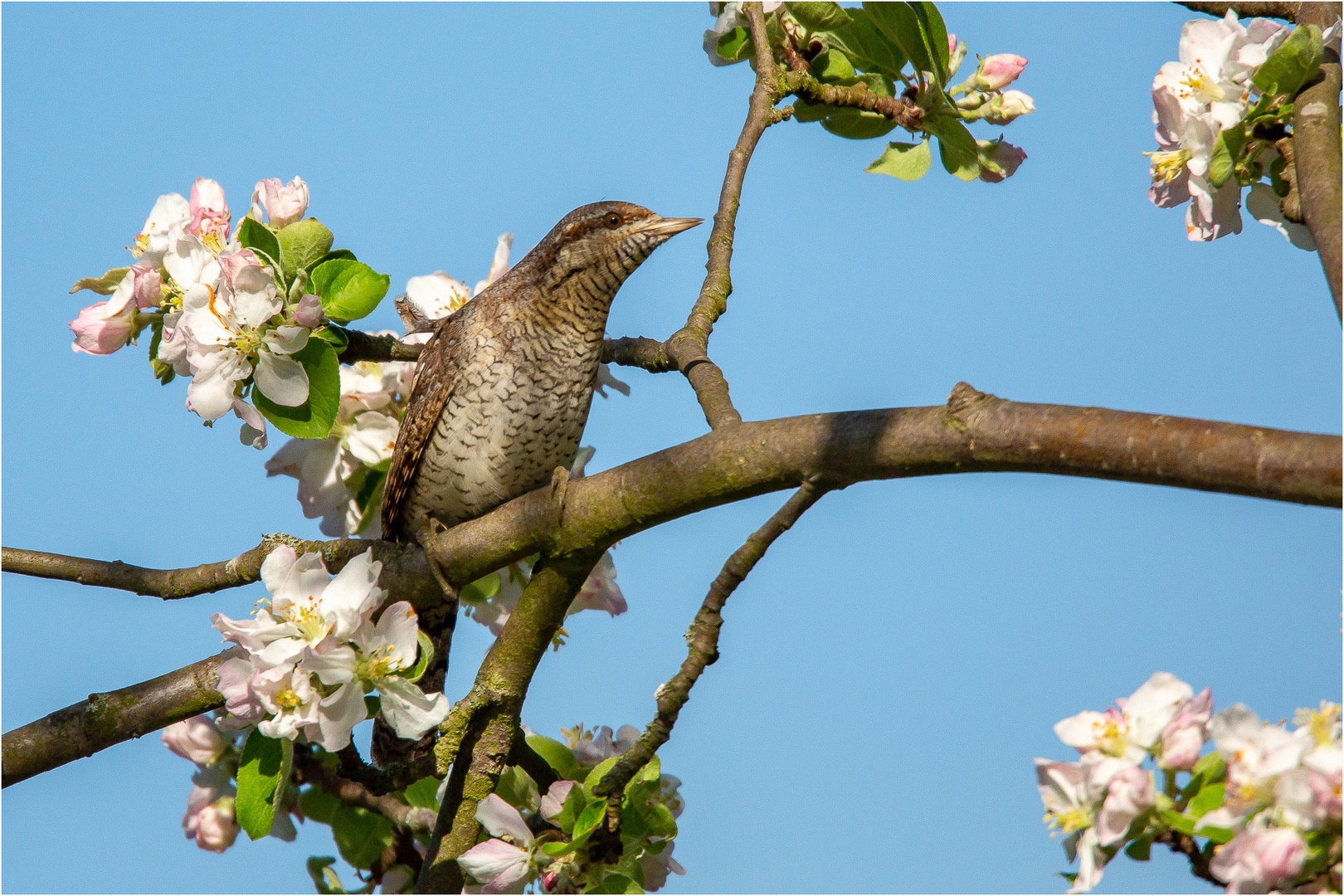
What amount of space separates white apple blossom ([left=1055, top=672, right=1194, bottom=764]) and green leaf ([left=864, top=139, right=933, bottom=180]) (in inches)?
92.1

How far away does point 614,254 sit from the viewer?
4016 millimetres

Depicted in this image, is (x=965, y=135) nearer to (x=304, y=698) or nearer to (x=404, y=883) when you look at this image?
(x=304, y=698)

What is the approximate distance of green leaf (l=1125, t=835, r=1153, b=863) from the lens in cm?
182

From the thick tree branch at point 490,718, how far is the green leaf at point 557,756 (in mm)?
123

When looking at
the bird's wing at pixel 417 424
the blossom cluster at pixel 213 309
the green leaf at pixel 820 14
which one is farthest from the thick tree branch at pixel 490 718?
the green leaf at pixel 820 14

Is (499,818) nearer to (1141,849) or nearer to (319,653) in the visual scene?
(319,653)

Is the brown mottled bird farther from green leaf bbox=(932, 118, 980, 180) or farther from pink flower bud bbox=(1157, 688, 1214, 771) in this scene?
pink flower bud bbox=(1157, 688, 1214, 771)

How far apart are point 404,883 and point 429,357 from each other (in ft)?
5.94

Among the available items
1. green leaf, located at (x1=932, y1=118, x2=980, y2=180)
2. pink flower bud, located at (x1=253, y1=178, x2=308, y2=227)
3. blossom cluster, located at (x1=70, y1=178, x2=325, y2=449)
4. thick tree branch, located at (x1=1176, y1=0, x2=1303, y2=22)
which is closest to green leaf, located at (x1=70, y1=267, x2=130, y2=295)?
blossom cluster, located at (x1=70, y1=178, x2=325, y2=449)

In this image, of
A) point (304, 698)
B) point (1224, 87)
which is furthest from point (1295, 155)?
point (304, 698)

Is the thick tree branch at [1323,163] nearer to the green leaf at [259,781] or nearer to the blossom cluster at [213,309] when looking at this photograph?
the blossom cluster at [213,309]

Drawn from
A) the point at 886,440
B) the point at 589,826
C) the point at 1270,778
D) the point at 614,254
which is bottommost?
the point at 1270,778

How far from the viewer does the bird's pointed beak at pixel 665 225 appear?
3.89m

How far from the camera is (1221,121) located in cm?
262
